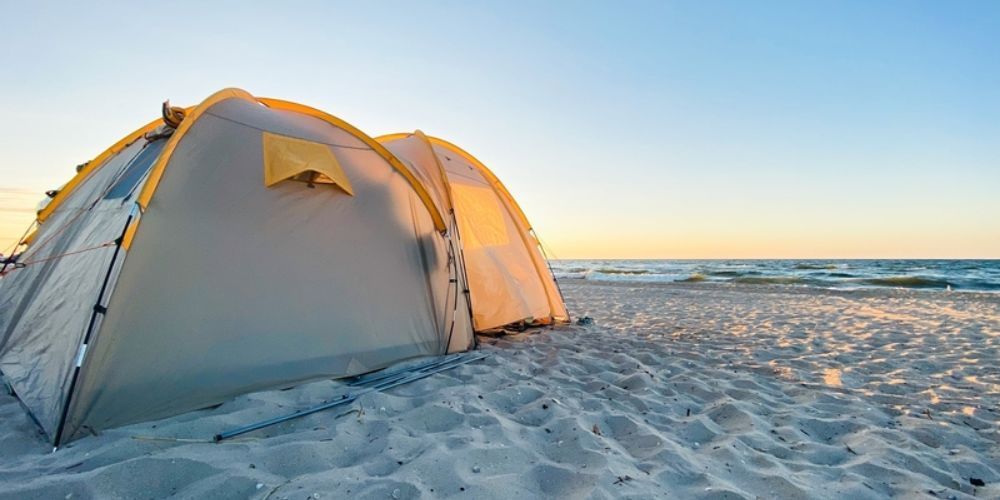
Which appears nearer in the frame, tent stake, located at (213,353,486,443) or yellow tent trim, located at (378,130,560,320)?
Answer: tent stake, located at (213,353,486,443)

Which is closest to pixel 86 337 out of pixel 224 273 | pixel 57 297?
pixel 224 273

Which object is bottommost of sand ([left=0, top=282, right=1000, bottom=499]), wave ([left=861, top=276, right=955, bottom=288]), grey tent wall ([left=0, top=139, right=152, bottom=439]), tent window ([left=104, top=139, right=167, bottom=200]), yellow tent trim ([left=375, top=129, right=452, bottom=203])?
sand ([left=0, top=282, right=1000, bottom=499])

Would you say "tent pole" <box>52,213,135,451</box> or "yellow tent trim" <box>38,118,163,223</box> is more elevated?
"yellow tent trim" <box>38,118,163,223</box>

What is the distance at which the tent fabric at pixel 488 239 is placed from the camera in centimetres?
543

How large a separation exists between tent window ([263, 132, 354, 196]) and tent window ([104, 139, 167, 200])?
0.77 metres

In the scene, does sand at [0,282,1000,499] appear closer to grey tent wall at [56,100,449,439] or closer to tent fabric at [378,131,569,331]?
grey tent wall at [56,100,449,439]

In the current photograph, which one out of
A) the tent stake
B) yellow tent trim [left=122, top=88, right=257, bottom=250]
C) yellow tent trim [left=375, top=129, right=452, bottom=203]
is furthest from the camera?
yellow tent trim [left=375, top=129, right=452, bottom=203]

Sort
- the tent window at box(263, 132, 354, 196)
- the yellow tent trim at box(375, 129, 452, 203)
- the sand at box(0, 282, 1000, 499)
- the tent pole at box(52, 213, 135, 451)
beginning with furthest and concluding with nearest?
1. the yellow tent trim at box(375, 129, 452, 203)
2. the tent window at box(263, 132, 354, 196)
3. the tent pole at box(52, 213, 135, 451)
4. the sand at box(0, 282, 1000, 499)

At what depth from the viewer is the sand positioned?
1965mm

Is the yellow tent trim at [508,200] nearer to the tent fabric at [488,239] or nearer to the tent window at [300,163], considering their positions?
the tent fabric at [488,239]

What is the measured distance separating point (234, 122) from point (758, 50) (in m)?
12.9

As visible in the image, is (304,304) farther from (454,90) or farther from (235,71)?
(454,90)

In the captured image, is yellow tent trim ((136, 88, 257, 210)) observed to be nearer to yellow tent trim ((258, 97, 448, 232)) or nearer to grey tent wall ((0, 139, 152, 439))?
grey tent wall ((0, 139, 152, 439))

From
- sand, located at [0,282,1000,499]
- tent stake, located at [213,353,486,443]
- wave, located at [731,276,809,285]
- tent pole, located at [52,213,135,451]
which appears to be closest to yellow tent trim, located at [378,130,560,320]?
sand, located at [0,282,1000,499]
